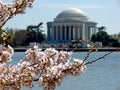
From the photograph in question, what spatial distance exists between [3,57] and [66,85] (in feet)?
74.5

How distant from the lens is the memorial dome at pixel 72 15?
142 meters

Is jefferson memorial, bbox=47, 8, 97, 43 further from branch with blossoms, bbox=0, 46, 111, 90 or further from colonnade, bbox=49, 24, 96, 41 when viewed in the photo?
branch with blossoms, bbox=0, 46, 111, 90

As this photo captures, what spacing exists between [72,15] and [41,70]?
5424 inches

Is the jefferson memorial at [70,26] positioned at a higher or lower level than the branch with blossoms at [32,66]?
lower

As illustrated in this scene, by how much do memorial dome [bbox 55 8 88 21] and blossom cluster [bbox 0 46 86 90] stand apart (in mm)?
135354

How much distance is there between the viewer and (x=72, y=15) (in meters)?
142

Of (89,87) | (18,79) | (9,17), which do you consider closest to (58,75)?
(18,79)

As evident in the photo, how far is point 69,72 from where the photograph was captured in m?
4.61

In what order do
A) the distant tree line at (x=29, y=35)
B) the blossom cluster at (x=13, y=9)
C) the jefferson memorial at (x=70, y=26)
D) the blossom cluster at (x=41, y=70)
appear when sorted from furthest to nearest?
the jefferson memorial at (x=70, y=26) → the distant tree line at (x=29, y=35) → the blossom cluster at (x=13, y=9) → the blossom cluster at (x=41, y=70)

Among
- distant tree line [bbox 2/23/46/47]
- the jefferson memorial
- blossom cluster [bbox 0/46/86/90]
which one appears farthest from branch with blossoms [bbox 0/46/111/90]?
the jefferson memorial

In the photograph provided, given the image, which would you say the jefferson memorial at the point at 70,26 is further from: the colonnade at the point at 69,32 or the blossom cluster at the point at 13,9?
the blossom cluster at the point at 13,9

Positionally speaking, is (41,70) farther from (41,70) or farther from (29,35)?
(29,35)

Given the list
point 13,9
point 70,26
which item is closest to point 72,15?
point 70,26

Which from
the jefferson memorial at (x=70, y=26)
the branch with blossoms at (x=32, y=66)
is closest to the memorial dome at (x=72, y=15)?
the jefferson memorial at (x=70, y=26)
